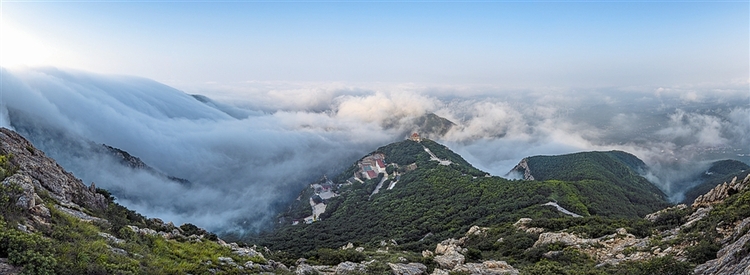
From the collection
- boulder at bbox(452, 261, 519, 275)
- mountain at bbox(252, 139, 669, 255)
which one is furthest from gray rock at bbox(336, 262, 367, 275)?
mountain at bbox(252, 139, 669, 255)

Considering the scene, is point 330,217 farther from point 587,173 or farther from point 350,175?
point 587,173

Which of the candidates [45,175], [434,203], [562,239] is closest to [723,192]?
[562,239]

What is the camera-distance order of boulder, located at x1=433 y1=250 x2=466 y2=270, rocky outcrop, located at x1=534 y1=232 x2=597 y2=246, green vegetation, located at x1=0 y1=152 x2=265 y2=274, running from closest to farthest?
green vegetation, located at x1=0 y1=152 x2=265 y2=274
boulder, located at x1=433 y1=250 x2=466 y2=270
rocky outcrop, located at x1=534 y1=232 x2=597 y2=246

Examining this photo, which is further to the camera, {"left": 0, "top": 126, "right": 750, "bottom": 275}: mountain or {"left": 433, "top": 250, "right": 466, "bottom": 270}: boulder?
{"left": 433, "top": 250, "right": 466, "bottom": 270}: boulder

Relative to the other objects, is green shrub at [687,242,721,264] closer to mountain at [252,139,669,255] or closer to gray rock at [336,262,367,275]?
gray rock at [336,262,367,275]

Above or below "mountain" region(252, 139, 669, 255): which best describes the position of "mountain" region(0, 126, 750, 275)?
above

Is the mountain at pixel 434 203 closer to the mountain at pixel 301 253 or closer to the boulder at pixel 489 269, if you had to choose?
the mountain at pixel 301 253

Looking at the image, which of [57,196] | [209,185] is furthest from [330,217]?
[209,185]
